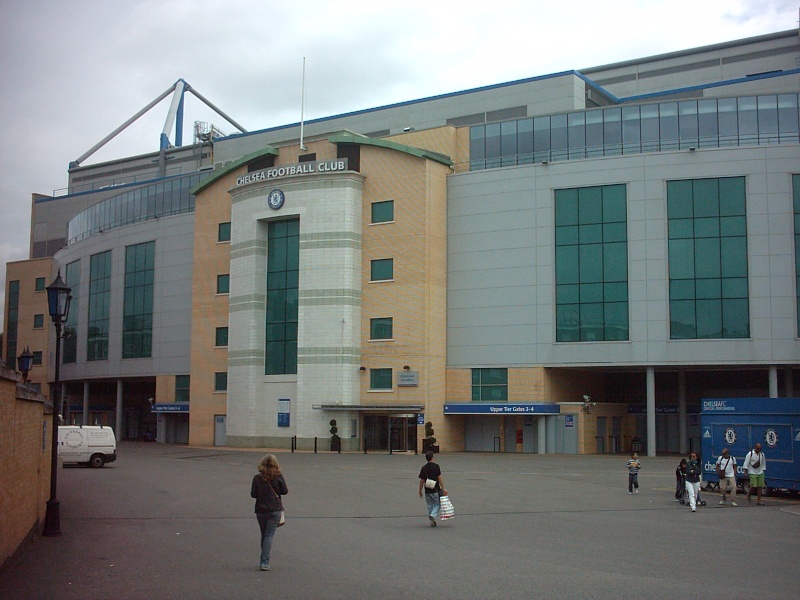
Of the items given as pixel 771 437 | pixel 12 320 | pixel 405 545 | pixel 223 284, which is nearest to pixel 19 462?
pixel 405 545

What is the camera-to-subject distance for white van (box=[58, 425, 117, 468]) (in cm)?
4056

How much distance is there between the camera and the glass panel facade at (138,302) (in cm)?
7419

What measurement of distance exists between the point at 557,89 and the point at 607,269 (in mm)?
17249

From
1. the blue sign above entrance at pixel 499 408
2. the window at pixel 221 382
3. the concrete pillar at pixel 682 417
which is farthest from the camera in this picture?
the window at pixel 221 382

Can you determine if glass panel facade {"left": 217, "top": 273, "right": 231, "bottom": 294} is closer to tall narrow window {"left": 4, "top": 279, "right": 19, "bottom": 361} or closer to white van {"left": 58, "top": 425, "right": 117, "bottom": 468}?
white van {"left": 58, "top": 425, "right": 117, "bottom": 468}

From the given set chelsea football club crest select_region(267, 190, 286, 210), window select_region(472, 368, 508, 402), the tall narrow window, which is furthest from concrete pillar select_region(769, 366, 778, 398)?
the tall narrow window

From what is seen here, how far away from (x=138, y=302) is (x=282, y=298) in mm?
20116

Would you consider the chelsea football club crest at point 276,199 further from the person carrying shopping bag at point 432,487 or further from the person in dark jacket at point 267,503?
the person in dark jacket at point 267,503

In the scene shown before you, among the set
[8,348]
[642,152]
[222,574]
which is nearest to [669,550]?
[222,574]

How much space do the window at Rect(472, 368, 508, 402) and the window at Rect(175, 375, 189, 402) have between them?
85.5ft

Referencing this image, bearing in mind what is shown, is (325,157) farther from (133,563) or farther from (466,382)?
(133,563)

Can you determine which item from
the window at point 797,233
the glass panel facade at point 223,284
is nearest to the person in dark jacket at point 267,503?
the window at point 797,233

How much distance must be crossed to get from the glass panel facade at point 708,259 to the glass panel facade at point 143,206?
39.5 meters

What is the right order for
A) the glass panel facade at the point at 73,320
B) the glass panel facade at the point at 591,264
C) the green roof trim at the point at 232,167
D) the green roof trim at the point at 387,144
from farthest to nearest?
1. the glass panel facade at the point at 73,320
2. the green roof trim at the point at 232,167
3. the green roof trim at the point at 387,144
4. the glass panel facade at the point at 591,264
